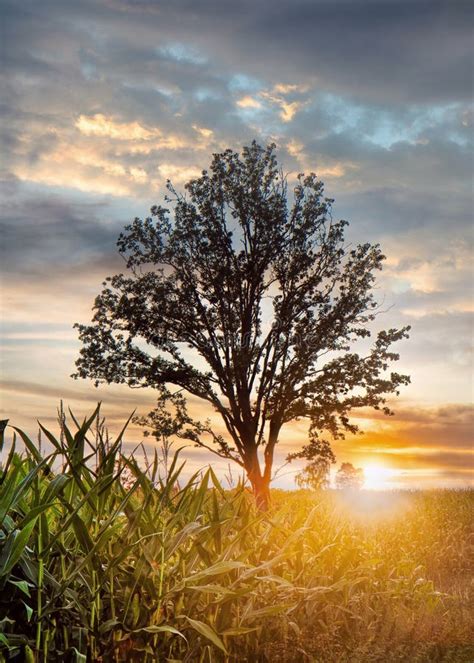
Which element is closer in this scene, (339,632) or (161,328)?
(339,632)

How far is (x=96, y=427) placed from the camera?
14.1 feet

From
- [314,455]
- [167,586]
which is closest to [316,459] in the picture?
[314,455]

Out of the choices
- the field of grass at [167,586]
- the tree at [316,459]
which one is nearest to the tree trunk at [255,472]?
the tree at [316,459]

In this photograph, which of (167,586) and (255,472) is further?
(255,472)

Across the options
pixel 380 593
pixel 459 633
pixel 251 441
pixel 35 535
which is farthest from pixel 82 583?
pixel 251 441

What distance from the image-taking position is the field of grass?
3.42 metres

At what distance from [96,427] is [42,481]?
48 cm

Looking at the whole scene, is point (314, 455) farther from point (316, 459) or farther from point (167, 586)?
point (167, 586)

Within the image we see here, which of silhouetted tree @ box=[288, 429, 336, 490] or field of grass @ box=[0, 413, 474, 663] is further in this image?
silhouetted tree @ box=[288, 429, 336, 490]

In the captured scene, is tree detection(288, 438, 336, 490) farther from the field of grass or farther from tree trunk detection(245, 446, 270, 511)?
the field of grass

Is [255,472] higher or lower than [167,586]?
higher

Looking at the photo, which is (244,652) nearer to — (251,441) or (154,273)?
(251,441)

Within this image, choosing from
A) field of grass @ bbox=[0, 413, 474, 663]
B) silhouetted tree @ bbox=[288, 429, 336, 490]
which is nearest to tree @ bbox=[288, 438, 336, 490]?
silhouetted tree @ bbox=[288, 429, 336, 490]

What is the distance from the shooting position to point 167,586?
12.6 ft
